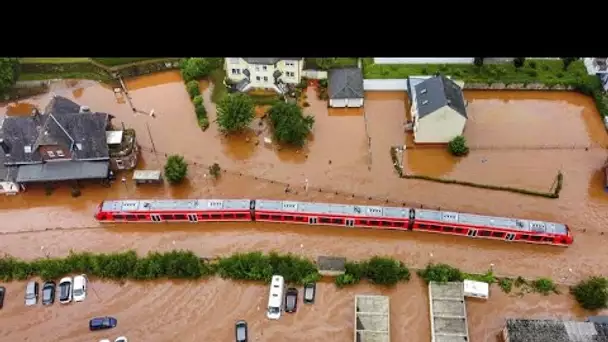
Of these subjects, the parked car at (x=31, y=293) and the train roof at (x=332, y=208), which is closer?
the parked car at (x=31, y=293)

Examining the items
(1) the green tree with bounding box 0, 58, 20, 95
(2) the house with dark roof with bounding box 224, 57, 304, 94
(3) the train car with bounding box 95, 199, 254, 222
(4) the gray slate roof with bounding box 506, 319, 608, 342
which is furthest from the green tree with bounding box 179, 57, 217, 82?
(4) the gray slate roof with bounding box 506, 319, 608, 342

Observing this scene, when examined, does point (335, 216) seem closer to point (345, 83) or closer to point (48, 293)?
point (345, 83)

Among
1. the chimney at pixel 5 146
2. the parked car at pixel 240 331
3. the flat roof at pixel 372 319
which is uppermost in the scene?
the chimney at pixel 5 146

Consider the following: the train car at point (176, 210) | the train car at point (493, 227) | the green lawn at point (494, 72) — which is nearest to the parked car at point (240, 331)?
the train car at point (176, 210)

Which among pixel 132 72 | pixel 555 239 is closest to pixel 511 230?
pixel 555 239

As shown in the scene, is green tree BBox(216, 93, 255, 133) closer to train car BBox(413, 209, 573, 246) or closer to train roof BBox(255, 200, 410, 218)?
train roof BBox(255, 200, 410, 218)

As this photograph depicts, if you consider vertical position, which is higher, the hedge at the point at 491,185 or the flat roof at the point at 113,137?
the flat roof at the point at 113,137

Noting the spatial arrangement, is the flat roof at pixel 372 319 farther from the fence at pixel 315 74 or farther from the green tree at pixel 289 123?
the fence at pixel 315 74
